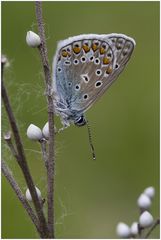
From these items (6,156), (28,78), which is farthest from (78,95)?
(28,78)

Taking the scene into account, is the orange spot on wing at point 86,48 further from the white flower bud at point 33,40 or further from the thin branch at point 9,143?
the thin branch at point 9,143

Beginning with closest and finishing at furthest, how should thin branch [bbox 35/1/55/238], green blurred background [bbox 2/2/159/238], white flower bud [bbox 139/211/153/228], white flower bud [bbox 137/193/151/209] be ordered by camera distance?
thin branch [bbox 35/1/55/238] < white flower bud [bbox 139/211/153/228] < white flower bud [bbox 137/193/151/209] < green blurred background [bbox 2/2/159/238]

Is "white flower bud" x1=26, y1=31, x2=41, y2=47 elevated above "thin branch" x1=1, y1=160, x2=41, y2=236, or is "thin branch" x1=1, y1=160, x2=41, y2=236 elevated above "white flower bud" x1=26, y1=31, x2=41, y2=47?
"white flower bud" x1=26, y1=31, x2=41, y2=47

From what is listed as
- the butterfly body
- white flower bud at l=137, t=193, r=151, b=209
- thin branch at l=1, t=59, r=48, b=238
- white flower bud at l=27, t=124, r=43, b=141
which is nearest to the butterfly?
the butterfly body

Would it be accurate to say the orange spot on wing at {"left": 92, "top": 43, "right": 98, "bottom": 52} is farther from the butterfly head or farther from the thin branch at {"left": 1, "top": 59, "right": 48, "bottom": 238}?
the thin branch at {"left": 1, "top": 59, "right": 48, "bottom": 238}

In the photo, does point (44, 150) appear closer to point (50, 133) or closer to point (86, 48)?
point (50, 133)

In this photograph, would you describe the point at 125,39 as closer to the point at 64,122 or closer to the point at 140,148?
the point at 64,122

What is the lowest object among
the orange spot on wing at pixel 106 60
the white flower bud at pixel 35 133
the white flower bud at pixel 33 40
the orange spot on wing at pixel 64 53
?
the white flower bud at pixel 35 133

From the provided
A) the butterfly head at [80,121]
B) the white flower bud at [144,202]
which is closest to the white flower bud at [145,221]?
the white flower bud at [144,202]
